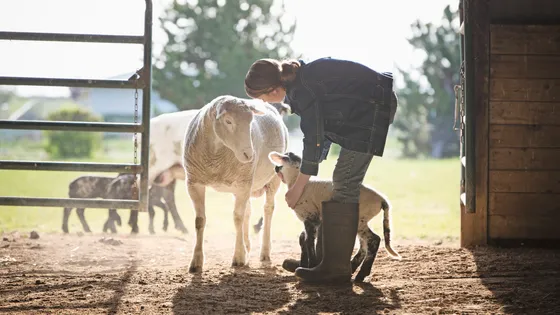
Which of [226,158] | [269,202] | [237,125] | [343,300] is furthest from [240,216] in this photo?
[343,300]

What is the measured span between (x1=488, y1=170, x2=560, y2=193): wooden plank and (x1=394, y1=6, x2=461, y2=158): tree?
29.6 m

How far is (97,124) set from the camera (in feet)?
24.9

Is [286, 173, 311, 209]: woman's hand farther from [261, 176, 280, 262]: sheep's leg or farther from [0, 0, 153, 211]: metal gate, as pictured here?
[0, 0, 153, 211]: metal gate

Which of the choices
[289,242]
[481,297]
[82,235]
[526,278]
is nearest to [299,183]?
[481,297]

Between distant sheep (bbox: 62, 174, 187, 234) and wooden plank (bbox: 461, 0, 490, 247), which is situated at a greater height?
wooden plank (bbox: 461, 0, 490, 247)

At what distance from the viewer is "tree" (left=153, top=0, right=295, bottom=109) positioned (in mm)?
30078

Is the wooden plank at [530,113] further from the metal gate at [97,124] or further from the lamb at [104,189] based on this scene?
the lamb at [104,189]

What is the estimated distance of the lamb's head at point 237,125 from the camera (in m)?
6.30

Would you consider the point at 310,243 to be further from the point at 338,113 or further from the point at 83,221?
the point at 83,221

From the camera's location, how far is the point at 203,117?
21.9ft

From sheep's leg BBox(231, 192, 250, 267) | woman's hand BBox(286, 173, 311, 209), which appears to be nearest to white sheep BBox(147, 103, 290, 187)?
sheep's leg BBox(231, 192, 250, 267)

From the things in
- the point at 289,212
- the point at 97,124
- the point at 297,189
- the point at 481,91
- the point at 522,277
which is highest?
the point at 481,91

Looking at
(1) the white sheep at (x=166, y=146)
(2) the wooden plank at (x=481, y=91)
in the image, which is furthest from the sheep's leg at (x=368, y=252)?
(1) the white sheep at (x=166, y=146)

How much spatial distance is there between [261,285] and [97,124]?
2.80m
